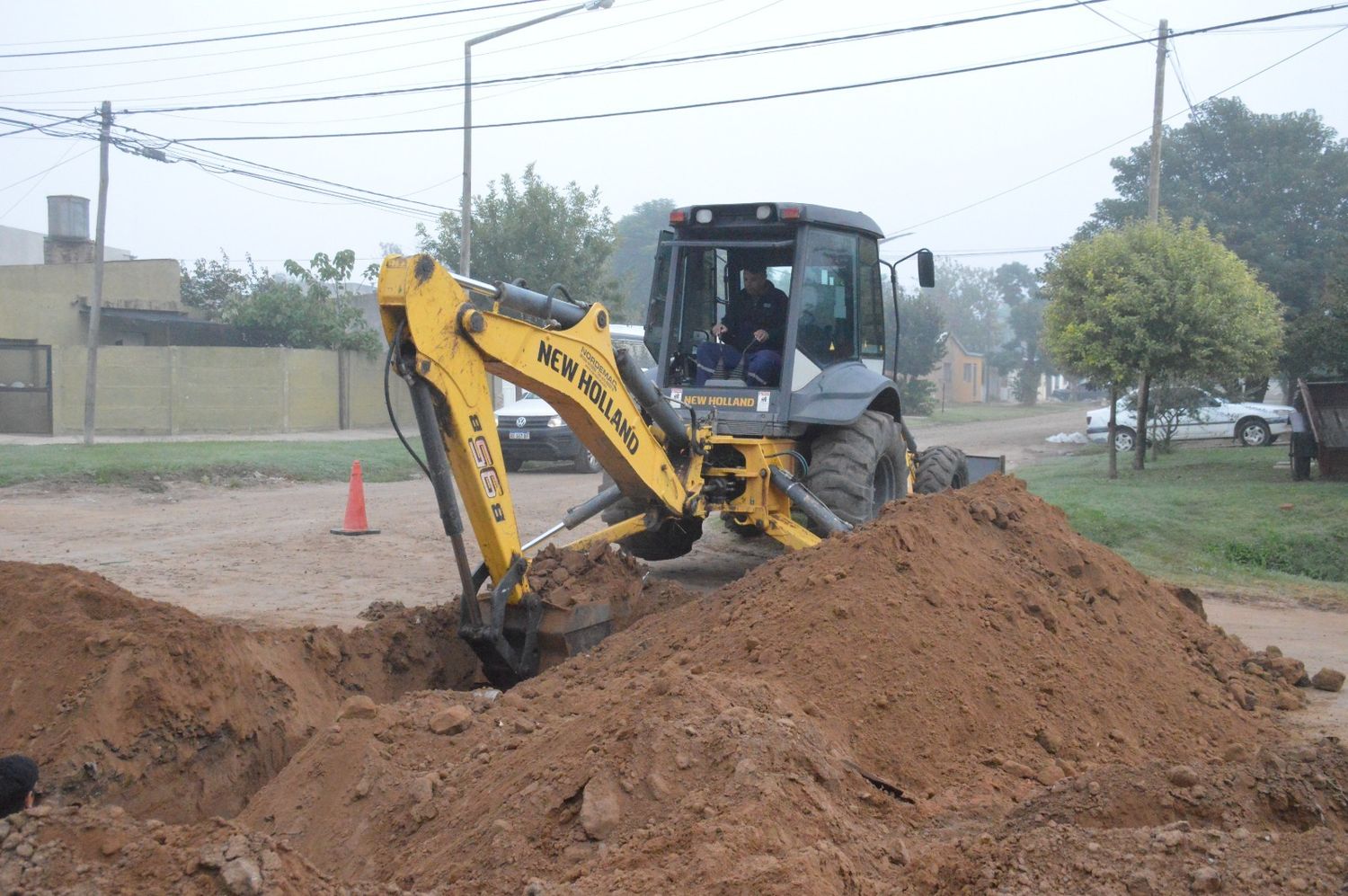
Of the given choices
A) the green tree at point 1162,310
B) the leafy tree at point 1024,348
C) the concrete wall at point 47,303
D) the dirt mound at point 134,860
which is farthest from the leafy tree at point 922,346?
the dirt mound at point 134,860

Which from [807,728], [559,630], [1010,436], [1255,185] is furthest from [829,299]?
[1255,185]

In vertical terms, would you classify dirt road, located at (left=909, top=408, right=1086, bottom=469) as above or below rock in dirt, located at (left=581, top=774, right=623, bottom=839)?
above

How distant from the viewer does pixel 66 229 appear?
108 feet

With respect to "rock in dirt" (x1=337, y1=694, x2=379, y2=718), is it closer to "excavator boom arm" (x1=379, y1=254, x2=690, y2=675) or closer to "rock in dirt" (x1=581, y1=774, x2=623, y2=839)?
"excavator boom arm" (x1=379, y1=254, x2=690, y2=675)

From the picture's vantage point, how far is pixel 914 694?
16.8ft

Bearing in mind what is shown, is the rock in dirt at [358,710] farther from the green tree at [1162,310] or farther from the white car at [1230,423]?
the white car at [1230,423]

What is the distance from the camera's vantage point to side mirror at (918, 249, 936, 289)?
9.14m

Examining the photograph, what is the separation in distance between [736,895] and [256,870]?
4.51 feet

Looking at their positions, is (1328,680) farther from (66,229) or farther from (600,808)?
(66,229)

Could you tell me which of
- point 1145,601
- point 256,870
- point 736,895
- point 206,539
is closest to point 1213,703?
point 1145,601

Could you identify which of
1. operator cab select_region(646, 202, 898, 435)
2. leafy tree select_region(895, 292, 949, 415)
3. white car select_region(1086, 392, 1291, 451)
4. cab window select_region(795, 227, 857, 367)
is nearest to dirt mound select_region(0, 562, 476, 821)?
operator cab select_region(646, 202, 898, 435)

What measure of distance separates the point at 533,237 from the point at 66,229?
48.0ft

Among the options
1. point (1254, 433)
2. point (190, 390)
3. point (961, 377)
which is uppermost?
point (961, 377)

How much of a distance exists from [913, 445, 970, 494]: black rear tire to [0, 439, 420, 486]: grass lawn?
425 inches
